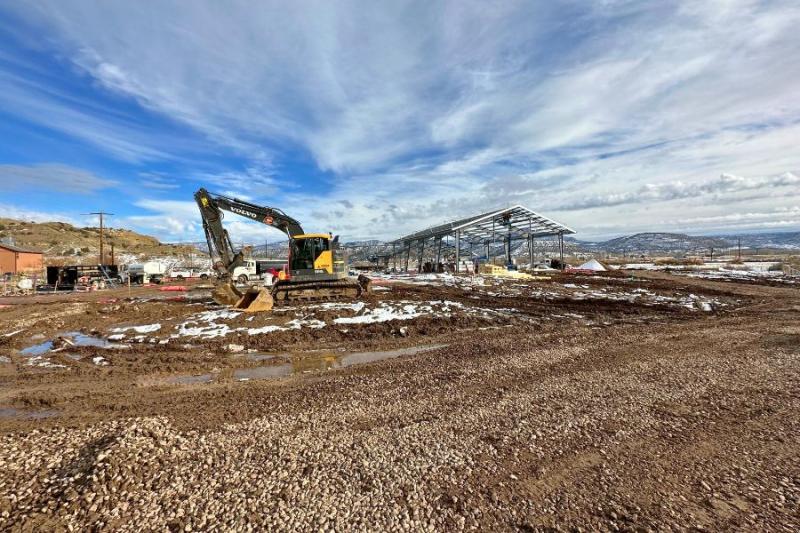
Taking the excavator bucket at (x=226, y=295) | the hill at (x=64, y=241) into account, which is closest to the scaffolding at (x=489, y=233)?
the excavator bucket at (x=226, y=295)

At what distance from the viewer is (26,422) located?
210 inches

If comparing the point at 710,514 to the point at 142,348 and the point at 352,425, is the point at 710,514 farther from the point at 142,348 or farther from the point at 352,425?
the point at 142,348

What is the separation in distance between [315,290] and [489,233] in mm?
29142

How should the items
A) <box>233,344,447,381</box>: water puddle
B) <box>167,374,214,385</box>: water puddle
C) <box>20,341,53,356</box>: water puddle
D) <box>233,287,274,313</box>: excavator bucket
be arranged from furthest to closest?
<box>233,287,274,313</box>: excavator bucket < <box>20,341,53,356</box>: water puddle < <box>233,344,447,381</box>: water puddle < <box>167,374,214,385</box>: water puddle

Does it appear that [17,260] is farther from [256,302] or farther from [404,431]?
[404,431]

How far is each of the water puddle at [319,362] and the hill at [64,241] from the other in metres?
60.4

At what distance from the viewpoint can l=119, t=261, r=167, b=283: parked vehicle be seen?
104 feet

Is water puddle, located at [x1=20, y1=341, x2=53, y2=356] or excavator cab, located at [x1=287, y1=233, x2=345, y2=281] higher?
excavator cab, located at [x1=287, y1=233, x2=345, y2=281]

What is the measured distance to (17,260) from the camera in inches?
1622

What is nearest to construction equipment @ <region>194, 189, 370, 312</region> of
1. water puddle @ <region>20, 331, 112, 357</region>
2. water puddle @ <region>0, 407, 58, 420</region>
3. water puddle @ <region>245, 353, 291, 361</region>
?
water puddle @ <region>20, 331, 112, 357</region>

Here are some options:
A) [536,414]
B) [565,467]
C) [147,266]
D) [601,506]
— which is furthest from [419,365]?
[147,266]

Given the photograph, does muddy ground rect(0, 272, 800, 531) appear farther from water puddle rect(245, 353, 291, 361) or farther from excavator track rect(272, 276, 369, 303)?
excavator track rect(272, 276, 369, 303)

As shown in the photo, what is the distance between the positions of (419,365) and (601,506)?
4677 millimetres

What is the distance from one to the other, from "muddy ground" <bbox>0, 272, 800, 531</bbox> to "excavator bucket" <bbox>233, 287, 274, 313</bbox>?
13.4 ft
